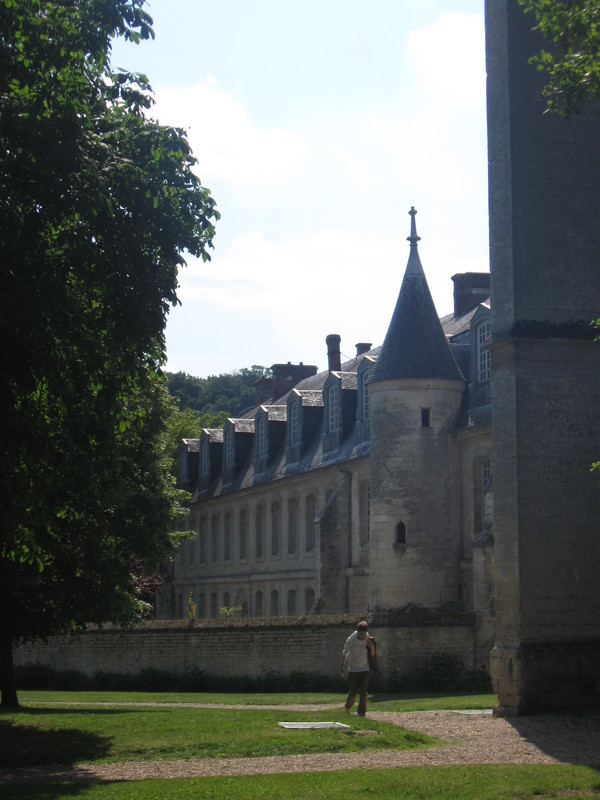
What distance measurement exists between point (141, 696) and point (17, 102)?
18.8m

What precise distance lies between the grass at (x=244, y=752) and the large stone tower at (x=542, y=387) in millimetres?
3209

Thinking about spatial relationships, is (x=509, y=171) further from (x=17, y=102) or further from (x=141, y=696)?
(x=141, y=696)

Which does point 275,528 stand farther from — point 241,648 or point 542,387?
point 542,387

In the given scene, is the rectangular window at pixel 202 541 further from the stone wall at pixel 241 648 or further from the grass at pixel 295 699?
the grass at pixel 295 699

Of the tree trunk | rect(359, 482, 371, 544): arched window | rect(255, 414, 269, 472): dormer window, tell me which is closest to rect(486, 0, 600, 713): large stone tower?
the tree trunk

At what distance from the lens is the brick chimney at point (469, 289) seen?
4234 centimetres

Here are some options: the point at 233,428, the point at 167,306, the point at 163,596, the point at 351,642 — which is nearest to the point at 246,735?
the point at 351,642

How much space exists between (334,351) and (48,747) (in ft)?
119

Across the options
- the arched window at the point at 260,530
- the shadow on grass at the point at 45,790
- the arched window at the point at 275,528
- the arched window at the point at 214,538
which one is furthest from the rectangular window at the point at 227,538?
the shadow on grass at the point at 45,790

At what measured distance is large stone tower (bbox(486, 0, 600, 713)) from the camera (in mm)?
18484

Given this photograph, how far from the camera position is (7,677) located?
953 inches

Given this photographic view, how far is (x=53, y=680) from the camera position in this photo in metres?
36.4

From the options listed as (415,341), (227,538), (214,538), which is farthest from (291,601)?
(415,341)

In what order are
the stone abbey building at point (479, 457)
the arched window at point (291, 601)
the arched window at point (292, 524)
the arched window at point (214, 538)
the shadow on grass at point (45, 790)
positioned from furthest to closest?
the arched window at point (214, 538)
the arched window at point (292, 524)
the arched window at point (291, 601)
the stone abbey building at point (479, 457)
the shadow on grass at point (45, 790)
